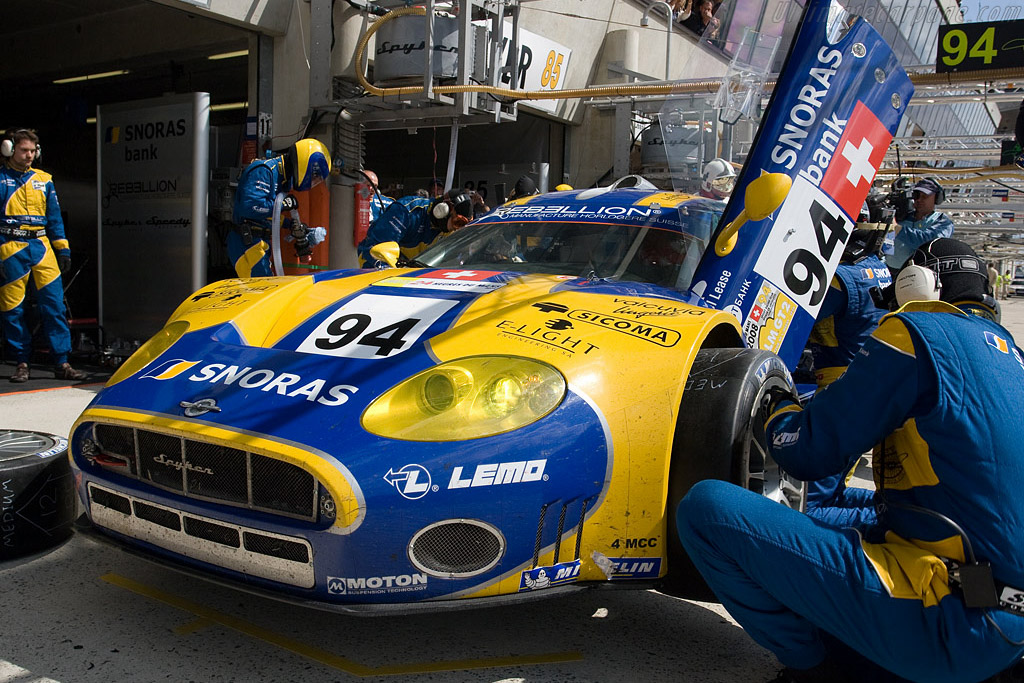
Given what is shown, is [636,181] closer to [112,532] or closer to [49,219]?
[112,532]

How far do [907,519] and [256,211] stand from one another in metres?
5.46

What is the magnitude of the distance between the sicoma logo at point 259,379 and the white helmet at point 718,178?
2142mm

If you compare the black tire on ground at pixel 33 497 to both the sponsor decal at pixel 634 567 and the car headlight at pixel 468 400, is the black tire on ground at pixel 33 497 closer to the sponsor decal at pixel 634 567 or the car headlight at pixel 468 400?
the car headlight at pixel 468 400

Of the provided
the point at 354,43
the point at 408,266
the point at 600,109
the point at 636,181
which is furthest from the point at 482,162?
the point at 408,266

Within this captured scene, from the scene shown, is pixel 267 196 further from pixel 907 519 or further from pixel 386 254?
pixel 907 519

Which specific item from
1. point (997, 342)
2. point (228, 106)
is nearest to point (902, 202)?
point (997, 342)

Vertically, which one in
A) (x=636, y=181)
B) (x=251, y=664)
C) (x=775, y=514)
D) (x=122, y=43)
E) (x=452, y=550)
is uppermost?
(x=122, y=43)

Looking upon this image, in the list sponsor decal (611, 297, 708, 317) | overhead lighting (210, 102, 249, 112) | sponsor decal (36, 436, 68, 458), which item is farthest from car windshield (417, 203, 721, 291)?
overhead lighting (210, 102, 249, 112)

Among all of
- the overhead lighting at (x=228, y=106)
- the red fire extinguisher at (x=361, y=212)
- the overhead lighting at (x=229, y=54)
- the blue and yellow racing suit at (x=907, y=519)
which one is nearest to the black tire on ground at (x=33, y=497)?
the blue and yellow racing suit at (x=907, y=519)

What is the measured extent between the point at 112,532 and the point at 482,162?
12.0 metres

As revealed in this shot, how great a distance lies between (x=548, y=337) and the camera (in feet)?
7.54

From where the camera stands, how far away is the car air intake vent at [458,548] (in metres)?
1.99

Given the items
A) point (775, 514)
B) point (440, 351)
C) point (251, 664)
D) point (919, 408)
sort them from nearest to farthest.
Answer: point (919, 408) < point (775, 514) < point (251, 664) < point (440, 351)

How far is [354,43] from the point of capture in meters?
8.39
